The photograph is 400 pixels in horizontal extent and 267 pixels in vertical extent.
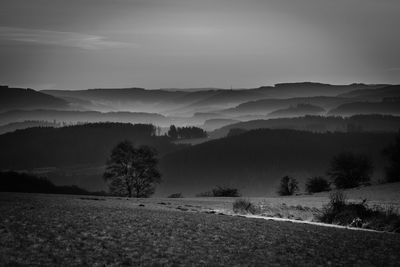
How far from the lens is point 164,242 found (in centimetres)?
1753

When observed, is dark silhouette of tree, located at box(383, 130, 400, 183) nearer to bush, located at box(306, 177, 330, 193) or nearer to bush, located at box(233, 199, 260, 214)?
bush, located at box(306, 177, 330, 193)

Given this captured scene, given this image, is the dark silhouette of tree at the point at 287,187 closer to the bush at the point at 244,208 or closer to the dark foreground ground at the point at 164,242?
the bush at the point at 244,208

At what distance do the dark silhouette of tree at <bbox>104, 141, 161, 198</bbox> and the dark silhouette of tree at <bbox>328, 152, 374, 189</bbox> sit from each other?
155ft

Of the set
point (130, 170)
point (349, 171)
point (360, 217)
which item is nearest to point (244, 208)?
point (360, 217)

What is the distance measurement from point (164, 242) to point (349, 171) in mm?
103762

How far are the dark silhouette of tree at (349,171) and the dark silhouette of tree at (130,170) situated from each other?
155ft

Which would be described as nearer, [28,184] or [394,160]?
[394,160]

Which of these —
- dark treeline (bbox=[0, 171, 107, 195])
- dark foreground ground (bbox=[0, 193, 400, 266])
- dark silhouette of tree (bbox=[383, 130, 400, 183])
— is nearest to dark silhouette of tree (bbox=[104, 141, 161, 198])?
dark treeline (bbox=[0, 171, 107, 195])

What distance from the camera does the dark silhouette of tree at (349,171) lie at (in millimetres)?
114438

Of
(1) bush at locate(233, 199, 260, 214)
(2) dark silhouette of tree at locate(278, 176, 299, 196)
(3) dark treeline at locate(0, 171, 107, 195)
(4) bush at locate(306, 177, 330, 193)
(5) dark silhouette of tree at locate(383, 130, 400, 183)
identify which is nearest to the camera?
(1) bush at locate(233, 199, 260, 214)

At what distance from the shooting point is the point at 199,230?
20.7 meters

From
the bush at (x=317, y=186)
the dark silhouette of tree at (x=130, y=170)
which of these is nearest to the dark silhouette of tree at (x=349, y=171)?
the bush at (x=317, y=186)

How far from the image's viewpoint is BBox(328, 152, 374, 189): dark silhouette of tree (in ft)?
375

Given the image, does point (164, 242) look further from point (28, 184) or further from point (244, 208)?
point (28, 184)
